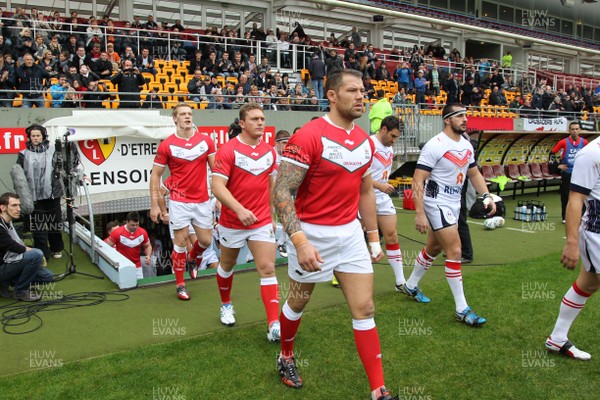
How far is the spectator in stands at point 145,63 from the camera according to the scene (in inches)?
599

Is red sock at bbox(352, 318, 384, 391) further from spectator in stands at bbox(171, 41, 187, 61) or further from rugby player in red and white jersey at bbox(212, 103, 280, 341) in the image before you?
spectator in stands at bbox(171, 41, 187, 61)

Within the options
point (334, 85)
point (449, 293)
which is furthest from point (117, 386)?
point (449, 293)

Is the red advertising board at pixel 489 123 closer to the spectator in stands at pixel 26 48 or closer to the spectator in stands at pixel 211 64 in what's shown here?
the spectator in stands at pixel 211 64

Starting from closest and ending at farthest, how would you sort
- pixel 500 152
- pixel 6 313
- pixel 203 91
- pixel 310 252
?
pixel 310 252, pixel 6 313, pixel 203 91, pixel 500 152

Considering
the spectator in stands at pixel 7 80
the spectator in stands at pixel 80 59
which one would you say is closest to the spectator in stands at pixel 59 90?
the spectator in stands at pixel 7 80

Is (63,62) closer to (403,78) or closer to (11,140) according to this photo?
(11,140)

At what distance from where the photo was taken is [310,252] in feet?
10.9

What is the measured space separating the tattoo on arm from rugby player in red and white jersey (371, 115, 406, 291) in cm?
293

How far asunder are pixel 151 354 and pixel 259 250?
1313 mm

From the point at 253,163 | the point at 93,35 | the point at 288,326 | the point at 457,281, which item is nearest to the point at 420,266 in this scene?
the point at 457,281

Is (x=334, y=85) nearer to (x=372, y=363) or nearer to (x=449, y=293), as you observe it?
(x=372, y=363)

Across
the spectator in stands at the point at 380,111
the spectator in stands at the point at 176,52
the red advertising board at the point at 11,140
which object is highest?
the spectator in stands at the point at 176,52

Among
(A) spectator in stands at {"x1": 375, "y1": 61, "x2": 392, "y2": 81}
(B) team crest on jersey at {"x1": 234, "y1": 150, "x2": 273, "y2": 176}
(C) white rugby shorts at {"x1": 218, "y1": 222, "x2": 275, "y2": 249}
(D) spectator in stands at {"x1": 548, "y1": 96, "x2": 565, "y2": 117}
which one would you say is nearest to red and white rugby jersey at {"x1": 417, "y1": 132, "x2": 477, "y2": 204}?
(B) team crest on jersey at {"x1": 234, "y1": 150, "x2": 273, "y2": 176}

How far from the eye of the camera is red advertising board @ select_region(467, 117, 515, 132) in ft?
61.3
